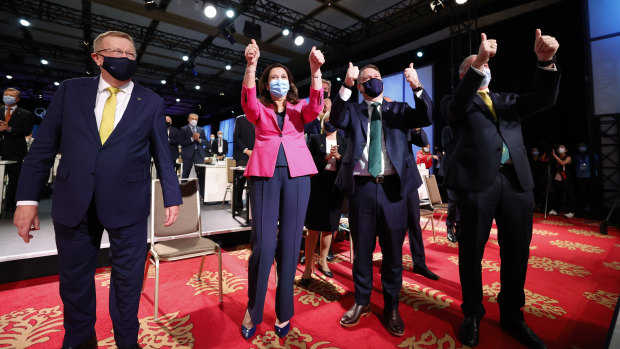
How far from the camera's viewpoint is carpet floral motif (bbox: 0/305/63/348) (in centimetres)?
173

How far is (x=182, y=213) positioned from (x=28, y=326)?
1.16 metres

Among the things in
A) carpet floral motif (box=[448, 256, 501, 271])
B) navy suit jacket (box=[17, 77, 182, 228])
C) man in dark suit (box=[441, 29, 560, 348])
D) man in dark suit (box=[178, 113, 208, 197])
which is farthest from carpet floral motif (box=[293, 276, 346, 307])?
man in dark suit (box=[178, 113, 208, 197])

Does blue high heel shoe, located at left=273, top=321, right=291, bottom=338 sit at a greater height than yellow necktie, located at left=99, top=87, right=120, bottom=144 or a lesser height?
lesser

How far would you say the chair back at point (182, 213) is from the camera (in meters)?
2.38

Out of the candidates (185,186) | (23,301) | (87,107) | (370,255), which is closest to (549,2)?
(370,255)

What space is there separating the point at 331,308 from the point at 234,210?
2.73 meters

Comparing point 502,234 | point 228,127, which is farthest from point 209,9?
point 228,127

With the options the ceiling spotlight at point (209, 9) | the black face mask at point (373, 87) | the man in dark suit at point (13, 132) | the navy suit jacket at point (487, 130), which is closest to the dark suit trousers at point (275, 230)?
the black face mask at point (373, 87)

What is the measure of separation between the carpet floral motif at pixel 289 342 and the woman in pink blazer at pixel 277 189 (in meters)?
0.04

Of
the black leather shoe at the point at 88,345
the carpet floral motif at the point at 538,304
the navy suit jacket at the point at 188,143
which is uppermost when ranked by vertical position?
the navy suit jacket at the point at 188,143

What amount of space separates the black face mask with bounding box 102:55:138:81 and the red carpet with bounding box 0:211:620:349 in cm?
152

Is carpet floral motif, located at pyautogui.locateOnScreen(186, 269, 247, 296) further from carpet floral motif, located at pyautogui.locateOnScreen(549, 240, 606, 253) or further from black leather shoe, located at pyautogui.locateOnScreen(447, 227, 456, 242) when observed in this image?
carpet floral motif, located at pyautogui.locateOnScreen(549, 240, 606, 253)

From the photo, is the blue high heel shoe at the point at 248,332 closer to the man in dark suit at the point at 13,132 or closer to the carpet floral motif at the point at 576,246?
the carpet floral motif at the point at 576,246

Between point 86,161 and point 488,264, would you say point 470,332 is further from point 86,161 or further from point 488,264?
point 86,161
